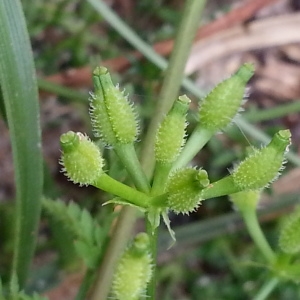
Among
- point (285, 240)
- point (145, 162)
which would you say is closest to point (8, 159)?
point (145, 162)

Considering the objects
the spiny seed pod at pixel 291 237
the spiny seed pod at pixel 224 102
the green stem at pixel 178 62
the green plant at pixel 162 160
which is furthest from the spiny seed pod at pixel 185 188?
the green stem at pixel 178 62

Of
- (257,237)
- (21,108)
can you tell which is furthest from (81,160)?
(257,237)

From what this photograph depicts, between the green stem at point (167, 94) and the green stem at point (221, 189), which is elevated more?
the green stem at point (167, 94)

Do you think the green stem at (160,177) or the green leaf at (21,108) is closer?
the green stem at (160,177)

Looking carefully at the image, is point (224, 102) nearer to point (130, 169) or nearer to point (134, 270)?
point (130, 169)

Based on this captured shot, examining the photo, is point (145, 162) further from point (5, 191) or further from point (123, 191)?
point (5, 191)

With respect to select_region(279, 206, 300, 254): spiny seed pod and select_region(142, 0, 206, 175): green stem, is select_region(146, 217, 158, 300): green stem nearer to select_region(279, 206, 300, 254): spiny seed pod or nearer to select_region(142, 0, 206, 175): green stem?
select_region(279, 206, 300, 254): spiny seed pod

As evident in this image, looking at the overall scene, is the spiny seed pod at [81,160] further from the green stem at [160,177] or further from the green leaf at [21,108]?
the green leaf at [21,108]
